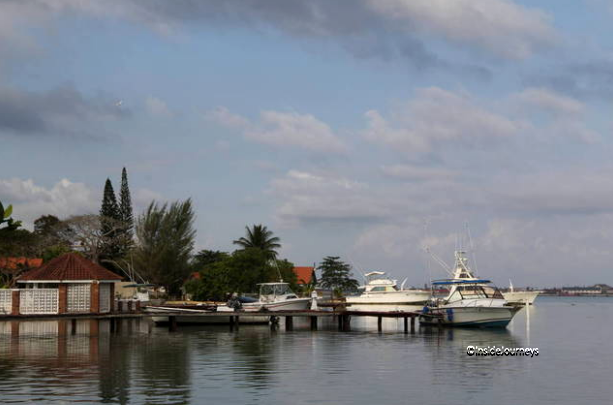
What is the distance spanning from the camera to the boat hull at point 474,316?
5266 centimetres

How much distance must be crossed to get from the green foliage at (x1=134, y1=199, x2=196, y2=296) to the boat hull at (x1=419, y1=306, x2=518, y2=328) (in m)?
32.5

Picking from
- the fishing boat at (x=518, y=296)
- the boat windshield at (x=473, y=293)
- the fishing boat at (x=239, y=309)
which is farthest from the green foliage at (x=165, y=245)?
the fishing boat at (x=518, y=296)

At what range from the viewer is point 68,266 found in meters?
53.3

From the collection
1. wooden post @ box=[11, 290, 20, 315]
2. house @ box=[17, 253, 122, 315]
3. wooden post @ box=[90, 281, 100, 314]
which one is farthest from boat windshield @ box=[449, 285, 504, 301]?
wooden post @ box=[11, 290, 20, 315]

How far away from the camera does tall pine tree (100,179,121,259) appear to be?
8494 cm

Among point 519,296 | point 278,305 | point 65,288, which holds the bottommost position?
point 519,296

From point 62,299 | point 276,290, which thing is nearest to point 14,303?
point 62,299

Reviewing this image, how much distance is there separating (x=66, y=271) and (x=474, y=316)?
28253 millimetres

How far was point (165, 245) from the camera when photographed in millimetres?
77062

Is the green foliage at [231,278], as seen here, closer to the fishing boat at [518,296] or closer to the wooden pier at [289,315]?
the wooden pier at [289,315]

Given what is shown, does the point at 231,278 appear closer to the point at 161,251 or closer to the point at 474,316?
the point at 161,251

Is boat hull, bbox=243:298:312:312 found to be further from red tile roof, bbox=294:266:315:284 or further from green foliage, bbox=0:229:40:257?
red tile roof, bbox=294:266:315:284

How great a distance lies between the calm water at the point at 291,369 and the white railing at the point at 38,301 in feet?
8.57

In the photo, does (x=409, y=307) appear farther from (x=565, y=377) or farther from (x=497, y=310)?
(x=565, y=377)
